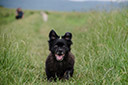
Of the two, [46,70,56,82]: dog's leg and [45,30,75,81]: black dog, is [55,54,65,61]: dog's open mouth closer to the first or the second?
[45,30,75,81]: black dog

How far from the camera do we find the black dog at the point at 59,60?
450 cm

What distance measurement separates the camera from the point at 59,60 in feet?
14.9

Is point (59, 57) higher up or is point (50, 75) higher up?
point (59, 57)

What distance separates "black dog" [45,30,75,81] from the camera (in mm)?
4500

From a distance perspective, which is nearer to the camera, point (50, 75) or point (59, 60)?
point (59, 60)

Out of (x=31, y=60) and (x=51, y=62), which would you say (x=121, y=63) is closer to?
(x=51, y=62)

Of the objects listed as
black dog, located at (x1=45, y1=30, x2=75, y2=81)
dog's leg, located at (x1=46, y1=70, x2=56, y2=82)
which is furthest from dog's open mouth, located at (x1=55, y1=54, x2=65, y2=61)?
dog's leg, located at (x1=46, y1=70, x2=56, y2=82)

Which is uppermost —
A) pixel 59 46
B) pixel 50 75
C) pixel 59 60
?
pixel 59 46

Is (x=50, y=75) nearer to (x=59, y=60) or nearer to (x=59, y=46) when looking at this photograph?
(x=59, y=60)

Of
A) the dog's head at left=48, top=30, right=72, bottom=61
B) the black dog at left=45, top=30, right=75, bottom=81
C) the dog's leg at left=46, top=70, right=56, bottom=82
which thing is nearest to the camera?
the dog's head at left=48, top=30, right=72, bottom=61

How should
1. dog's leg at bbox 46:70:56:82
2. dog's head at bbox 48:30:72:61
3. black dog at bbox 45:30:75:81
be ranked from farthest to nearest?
dog's leg at bbox 46:70:56:82, black dog at bbox 45:30:75:81, dog's head at bbox 48:30:72:61

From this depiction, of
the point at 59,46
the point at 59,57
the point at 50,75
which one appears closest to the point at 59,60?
the point at 59,57

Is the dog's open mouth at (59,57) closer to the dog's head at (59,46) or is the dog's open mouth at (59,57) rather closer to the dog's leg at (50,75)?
the dog's head at (59,46)

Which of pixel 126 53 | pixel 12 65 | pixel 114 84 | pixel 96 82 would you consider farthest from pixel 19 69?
pixel 126 53
